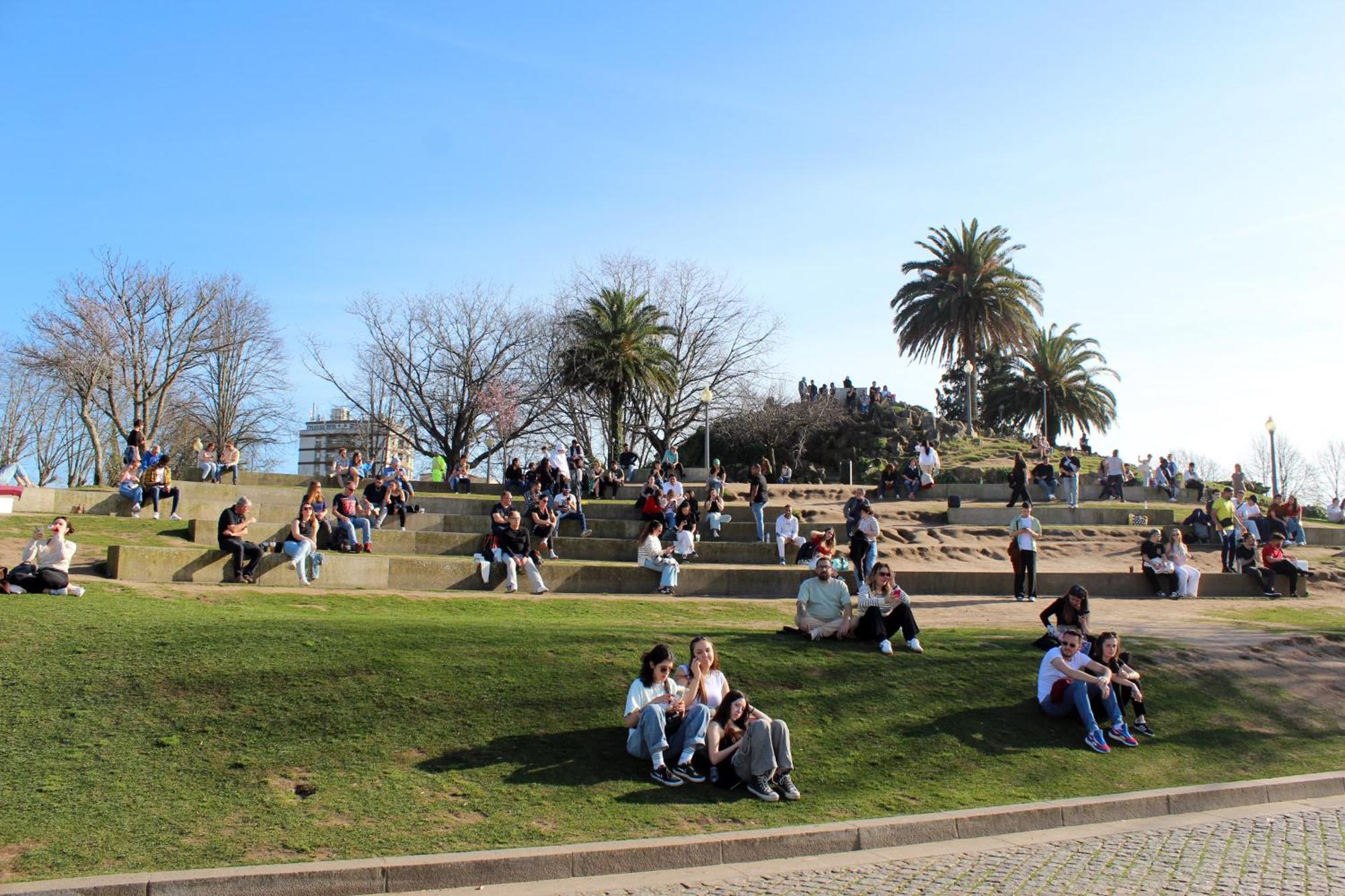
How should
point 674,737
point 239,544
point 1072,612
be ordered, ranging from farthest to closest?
point 239,544 < point 1072,612 < point 674,737

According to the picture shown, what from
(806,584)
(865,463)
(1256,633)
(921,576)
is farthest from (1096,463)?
(806,584)

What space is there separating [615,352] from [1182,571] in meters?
24.9

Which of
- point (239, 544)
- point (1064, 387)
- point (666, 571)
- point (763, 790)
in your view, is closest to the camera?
point (763, 790)

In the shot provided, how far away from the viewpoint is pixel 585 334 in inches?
1613

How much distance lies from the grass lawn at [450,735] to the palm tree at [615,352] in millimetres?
28622

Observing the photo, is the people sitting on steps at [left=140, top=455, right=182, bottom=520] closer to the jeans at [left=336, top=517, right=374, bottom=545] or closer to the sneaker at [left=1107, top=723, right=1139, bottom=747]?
the jeans at [left=336, top=517, right=374, bottom=545]

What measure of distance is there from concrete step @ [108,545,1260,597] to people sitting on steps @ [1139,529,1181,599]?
227 mm

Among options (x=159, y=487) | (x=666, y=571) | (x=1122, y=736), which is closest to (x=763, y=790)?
(x=1122, y=736)

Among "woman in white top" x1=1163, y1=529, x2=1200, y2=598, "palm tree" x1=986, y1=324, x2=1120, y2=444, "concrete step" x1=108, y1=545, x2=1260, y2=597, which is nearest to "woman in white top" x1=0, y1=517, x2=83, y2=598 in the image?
"concrete step" x1=108, y1=545, x2=1260, y2=597

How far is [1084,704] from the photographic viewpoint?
9.98 metres

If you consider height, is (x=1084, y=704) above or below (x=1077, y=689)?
below

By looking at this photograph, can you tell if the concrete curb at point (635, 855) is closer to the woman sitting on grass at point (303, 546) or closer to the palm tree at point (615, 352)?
the woman sitting on grass at point (303, 546)

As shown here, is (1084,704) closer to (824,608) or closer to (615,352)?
(824,608)

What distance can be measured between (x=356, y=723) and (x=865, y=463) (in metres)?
35.8
